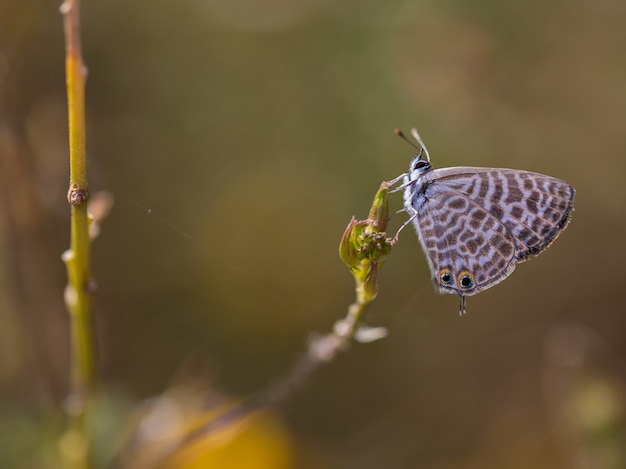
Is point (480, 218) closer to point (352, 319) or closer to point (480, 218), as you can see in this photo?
point (480, 218)

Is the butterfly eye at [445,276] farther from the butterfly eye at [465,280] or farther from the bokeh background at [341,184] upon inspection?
the bokeh background at [341,184]

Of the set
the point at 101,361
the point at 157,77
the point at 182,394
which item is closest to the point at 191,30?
the point at 157,77

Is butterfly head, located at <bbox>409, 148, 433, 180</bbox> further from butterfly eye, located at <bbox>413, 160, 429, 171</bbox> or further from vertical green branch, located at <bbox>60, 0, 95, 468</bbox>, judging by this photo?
vertical green branch, located at <bbox>60, 0, 95, 468</bbox>

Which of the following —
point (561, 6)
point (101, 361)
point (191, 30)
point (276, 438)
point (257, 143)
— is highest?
point (191, 30)

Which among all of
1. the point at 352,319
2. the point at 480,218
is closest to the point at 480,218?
the point at 480,218

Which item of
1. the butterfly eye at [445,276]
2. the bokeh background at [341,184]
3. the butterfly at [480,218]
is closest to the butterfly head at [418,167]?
the butterfly at [480,218]

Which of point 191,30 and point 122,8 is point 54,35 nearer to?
point 122,8

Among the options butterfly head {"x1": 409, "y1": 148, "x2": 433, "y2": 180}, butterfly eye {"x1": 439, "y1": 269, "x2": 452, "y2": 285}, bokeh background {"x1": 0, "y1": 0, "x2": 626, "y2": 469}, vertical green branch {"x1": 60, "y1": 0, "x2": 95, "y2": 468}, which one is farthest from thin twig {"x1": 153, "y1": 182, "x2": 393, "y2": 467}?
bokeh background {"x1": 0, "y1": 0, "x2": 626, "y2": 469}
